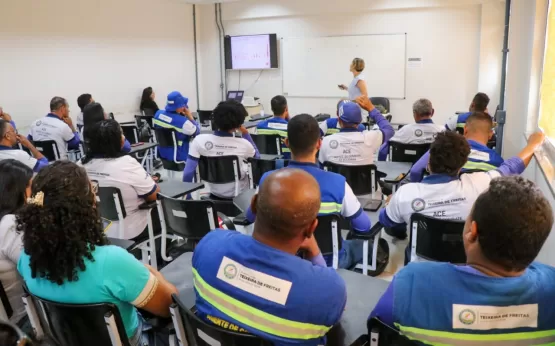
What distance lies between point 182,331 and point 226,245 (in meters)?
0.36

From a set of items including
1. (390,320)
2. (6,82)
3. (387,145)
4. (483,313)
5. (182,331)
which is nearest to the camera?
A: (483,313)

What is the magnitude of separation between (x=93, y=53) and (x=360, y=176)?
628 cm

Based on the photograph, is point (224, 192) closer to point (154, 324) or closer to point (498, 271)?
point (154, 324)

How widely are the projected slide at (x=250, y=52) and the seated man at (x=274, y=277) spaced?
881 centimetres

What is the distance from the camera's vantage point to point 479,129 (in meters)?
3.32

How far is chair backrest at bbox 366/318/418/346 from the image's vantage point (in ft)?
4.07

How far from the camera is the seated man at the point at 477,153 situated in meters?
3.25

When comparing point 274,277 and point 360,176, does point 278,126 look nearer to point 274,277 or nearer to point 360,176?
point 360,176

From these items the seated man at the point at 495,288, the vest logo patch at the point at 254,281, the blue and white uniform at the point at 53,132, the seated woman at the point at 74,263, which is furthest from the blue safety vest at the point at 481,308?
the blue and white uniform at the point at 53,132

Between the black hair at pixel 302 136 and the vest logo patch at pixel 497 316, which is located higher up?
the black hair at pixel 302 136

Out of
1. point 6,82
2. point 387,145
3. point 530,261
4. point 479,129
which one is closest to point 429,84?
point 387,145

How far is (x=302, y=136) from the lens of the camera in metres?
2.58

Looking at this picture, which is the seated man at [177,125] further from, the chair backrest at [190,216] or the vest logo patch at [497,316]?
the vest logo patch at [497,316]

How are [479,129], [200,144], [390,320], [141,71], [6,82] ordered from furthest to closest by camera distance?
[141,71]
[6,82]
[200,144]
[479,129]
[390,320]
